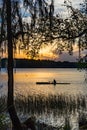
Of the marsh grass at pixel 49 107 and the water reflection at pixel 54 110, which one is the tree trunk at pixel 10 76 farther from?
the marsh grass at pixel 49 107

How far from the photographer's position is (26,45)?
17.4m

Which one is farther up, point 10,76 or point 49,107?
point 10,76

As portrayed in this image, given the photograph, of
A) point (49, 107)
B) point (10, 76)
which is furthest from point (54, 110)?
point (10, 76)

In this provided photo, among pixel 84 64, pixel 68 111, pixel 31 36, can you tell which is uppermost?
pixel 31 36

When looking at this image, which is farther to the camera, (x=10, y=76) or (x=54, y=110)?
(x=54, y=110)

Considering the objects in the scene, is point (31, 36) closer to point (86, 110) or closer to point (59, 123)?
point (59, 123)

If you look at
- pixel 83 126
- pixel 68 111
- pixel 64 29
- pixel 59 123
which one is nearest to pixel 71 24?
pixel 64 29

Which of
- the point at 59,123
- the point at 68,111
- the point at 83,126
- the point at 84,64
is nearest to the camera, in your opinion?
the point at 84,64

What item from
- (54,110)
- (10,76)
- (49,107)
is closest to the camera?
(10,76)

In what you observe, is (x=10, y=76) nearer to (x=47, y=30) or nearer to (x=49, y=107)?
(x=47, y=30)

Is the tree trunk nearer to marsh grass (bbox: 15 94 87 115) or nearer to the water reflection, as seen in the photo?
the water reflection

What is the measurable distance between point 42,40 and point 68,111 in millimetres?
15676

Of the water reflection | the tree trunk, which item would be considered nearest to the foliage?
the tree trunk

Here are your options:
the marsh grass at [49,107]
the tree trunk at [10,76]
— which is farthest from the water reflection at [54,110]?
the tree trunk at [10,76]
